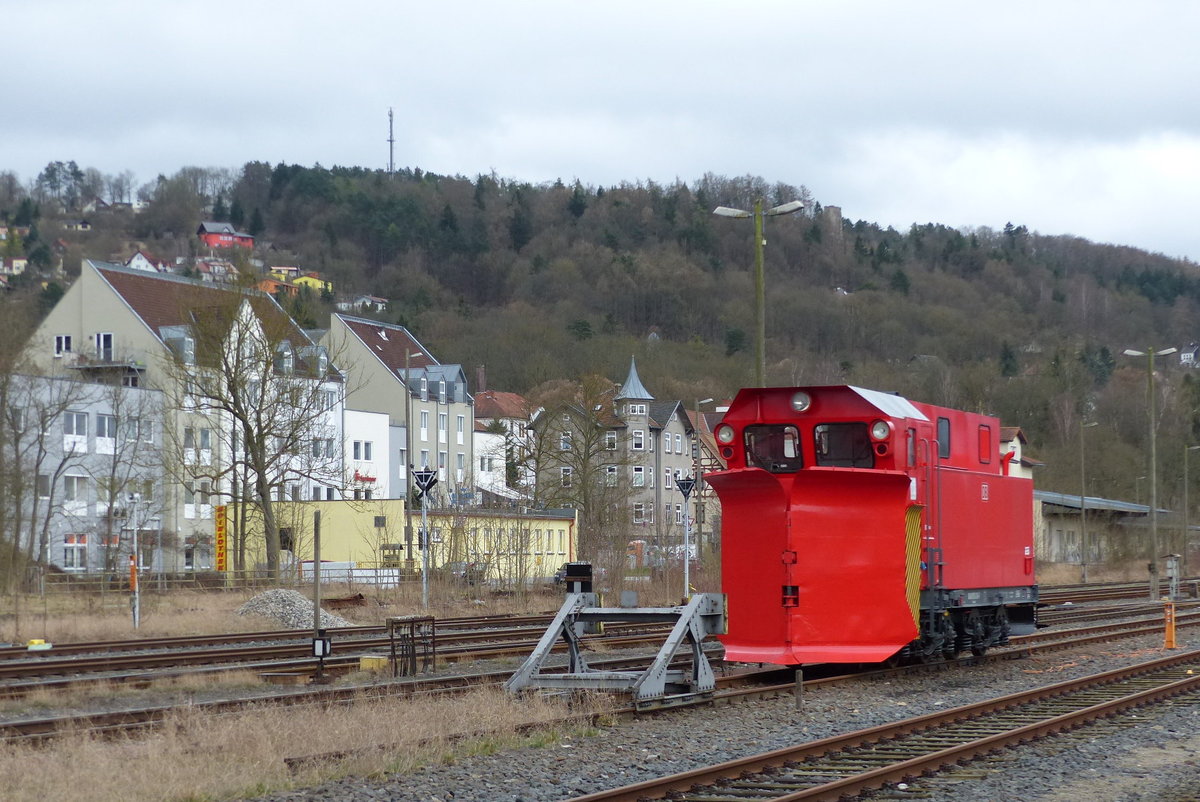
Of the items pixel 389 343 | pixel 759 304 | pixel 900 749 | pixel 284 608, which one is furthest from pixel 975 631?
pixel 389 343

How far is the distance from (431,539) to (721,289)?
8835 cm

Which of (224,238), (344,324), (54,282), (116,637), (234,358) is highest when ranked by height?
(224,238)

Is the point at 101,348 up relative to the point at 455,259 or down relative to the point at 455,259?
down

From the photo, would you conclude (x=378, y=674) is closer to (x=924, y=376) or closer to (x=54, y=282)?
(x=924, y=376)

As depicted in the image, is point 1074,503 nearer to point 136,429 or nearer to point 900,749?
point 136,429

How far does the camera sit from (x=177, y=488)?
197 ft

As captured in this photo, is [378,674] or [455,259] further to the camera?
[455,259]

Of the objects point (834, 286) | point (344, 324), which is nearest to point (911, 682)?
point (344, 324)

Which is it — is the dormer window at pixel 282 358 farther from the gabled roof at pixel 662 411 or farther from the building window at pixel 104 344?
the gabled roof at pixel 662 411

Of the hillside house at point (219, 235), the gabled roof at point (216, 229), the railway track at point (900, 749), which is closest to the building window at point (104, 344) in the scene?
the railway track at point (900, 749)

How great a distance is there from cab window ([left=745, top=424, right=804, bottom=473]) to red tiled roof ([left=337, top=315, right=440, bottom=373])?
66125 millimetres

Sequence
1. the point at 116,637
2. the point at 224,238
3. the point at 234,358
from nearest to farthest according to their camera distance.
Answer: the point at 116,637 → the point at 234,358 → the point at 224,238

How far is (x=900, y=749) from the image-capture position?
12.2 m

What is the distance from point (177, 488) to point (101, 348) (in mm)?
8406
